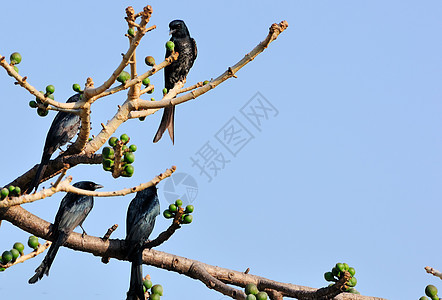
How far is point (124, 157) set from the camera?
3416 millimetres

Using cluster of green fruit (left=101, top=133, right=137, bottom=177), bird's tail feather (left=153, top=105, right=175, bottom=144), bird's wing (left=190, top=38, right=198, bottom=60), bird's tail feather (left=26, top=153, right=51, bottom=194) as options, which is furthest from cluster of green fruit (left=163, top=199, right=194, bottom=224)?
bird's wing (left=190, top=38, right=198, bottom=60)

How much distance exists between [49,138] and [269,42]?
232cm

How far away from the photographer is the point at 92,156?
3.79m

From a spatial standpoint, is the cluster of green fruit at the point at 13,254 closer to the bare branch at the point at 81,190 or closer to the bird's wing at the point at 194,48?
the bare branch at the point at 81,190

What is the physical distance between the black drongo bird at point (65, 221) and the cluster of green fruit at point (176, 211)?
2.88 feet

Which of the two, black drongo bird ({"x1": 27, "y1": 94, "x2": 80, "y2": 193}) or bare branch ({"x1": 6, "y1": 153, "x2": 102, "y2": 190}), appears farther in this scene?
black drongo bird ({"x1": 27, "y1": 94, "x2": 80, "y2": 193})

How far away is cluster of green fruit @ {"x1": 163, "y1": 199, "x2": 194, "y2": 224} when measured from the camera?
358cm

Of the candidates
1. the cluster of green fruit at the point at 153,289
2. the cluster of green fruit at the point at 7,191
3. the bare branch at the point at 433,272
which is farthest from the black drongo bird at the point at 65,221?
the bare branch at the point at 433,272

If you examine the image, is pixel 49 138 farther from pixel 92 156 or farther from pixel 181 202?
pixel 181 202

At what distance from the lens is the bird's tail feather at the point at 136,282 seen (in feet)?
12.9

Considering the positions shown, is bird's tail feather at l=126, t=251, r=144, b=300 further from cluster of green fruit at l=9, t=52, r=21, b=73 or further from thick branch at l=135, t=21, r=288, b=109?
cluster of green fruit at l=9, t=52, r=21, b=73

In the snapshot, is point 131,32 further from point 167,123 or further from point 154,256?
point 167,123

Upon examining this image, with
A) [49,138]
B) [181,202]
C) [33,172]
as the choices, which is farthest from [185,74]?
[181,202]

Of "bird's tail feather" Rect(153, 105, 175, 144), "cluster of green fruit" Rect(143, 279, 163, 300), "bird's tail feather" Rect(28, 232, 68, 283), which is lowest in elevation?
"cluster of green fruit" Rect(143, 279, 163, 300)
